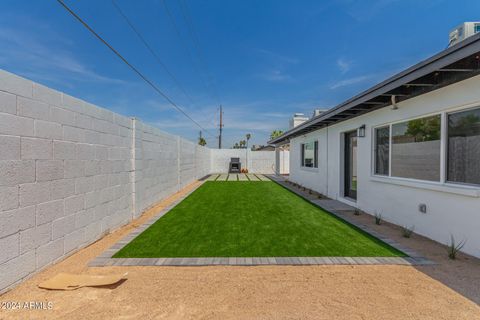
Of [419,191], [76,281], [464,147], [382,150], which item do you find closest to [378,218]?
[419,191]

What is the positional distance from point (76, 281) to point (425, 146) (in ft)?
18.3

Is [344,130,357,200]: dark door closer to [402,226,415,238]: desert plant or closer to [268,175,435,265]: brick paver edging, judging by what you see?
[268,175,435,265]: brick paver edging

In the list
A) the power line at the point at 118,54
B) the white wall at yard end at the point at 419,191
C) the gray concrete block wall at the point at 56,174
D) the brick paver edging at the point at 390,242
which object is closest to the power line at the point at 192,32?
the power line at the point at 118,54

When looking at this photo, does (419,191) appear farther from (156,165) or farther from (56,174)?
(156,165)

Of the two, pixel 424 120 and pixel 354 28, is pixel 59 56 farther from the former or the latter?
pixel 354 28

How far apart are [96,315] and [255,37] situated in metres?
12.0

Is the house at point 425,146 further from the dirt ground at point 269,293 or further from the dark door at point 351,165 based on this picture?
the dirt ground at point 269,293

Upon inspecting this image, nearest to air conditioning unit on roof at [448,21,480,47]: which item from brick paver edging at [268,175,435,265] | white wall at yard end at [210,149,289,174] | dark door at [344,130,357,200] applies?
dark door at [344,130,357,200]

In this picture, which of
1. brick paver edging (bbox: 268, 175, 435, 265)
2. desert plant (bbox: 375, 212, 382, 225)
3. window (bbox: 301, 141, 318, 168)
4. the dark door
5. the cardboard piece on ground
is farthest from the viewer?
window (bbox: 301, 141, 318, 168)

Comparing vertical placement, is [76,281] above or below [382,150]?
below

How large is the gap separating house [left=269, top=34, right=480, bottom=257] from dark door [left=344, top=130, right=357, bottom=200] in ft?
0.10

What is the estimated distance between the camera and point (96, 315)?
226 cm

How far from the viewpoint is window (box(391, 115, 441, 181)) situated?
4250 mm

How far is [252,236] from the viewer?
445 cm
